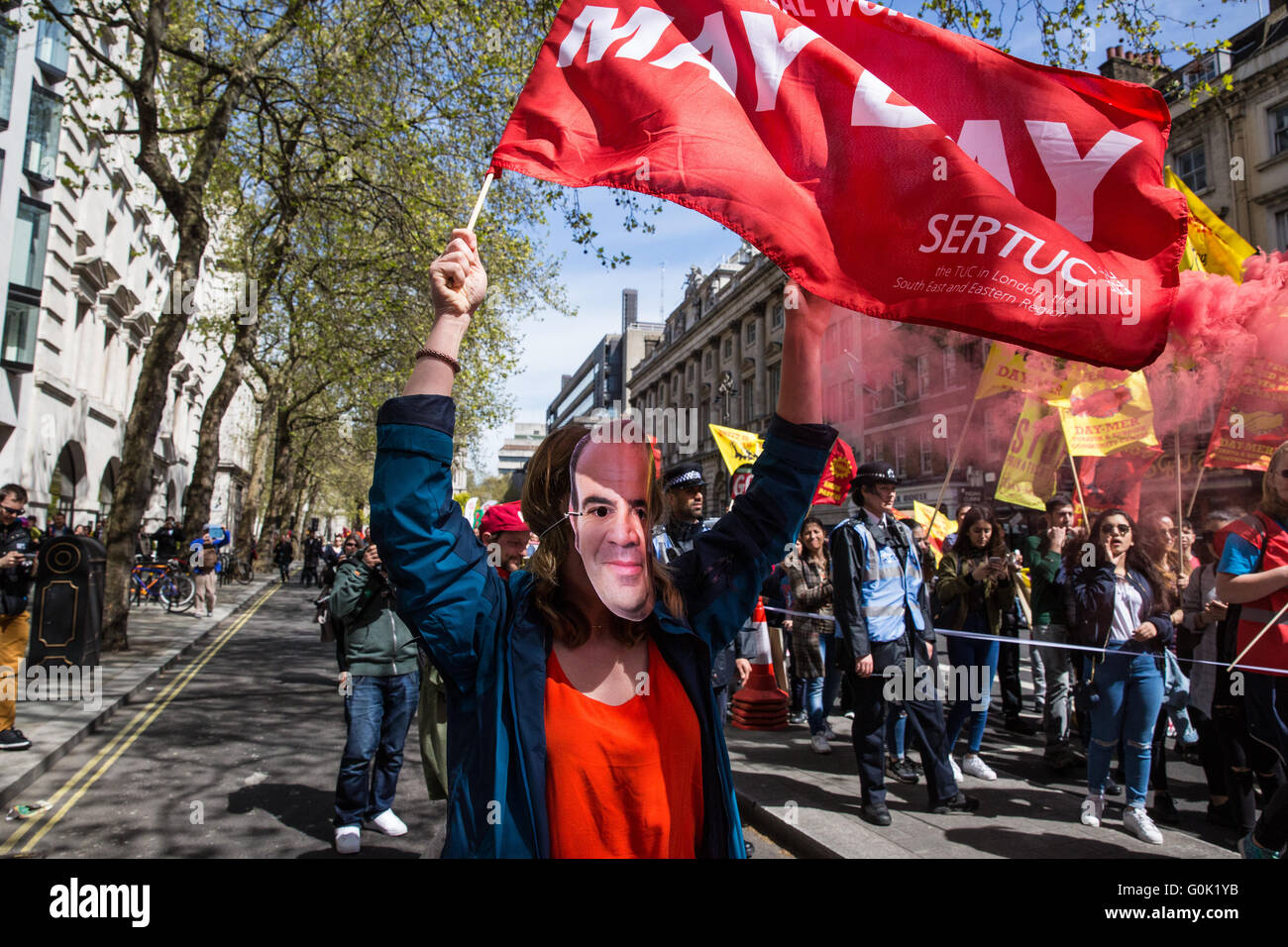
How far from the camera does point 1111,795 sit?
5.67 m

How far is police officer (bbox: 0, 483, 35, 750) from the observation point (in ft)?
19.8

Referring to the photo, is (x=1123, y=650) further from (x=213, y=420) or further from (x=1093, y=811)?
(x=213, y=420)

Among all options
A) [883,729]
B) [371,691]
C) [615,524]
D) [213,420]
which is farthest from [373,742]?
[213,420]

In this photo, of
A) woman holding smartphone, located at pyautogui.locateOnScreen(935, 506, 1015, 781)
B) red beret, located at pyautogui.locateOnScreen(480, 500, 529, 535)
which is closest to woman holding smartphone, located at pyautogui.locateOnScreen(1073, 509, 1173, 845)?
woman holding smartphone, located at pyautogui.locateOnScreen(935, 506, 1015, 781)

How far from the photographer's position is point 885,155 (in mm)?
2473

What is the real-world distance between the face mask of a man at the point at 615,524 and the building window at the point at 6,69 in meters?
20.8

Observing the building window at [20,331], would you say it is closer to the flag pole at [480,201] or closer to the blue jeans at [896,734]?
the blue jeans at [896,734]

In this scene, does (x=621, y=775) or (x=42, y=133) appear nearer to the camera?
(x=621, y=775)

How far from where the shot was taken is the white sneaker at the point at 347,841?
14.6 ft

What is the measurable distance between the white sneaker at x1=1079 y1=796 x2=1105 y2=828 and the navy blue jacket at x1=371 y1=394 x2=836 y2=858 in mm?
4127

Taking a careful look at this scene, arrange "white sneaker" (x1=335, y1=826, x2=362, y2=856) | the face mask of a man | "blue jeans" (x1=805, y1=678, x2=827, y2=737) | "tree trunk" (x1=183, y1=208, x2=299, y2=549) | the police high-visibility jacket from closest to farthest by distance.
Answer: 1. the face mask of a man
2. "white sneaker" (x1=335, y1=826, x2=362, y2=856)
3. the police high-visibility jacket
4. "blue jeans" (x1=805, y1=678, x2=827, y2=737)
5. "tree trunk" (x1=183, y1=208, x2=299, y2=549)

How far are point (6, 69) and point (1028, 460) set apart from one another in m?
20.0

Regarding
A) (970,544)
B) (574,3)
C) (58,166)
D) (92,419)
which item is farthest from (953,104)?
(92,419)

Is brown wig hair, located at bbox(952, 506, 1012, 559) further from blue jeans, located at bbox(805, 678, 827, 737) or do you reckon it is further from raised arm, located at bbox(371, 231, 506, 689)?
raised arm, located at bbox(371, 231, 506, 689)
